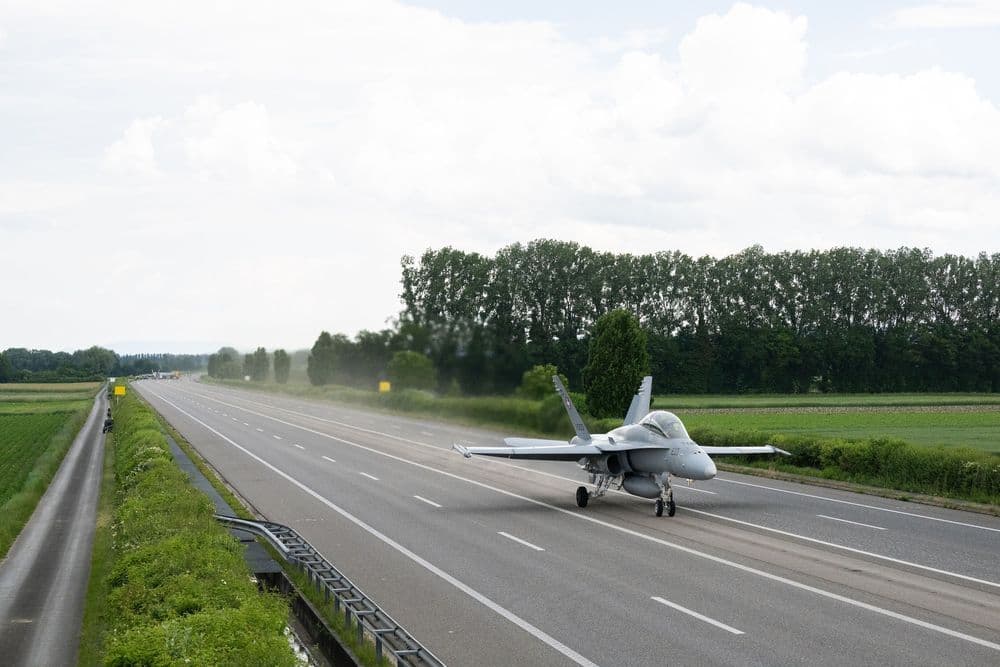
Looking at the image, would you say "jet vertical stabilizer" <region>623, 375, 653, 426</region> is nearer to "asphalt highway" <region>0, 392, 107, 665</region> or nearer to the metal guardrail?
the metal guardrail

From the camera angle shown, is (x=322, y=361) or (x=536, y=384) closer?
(x=536, y=384)

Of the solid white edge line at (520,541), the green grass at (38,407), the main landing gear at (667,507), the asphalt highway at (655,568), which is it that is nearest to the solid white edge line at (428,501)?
the asphalt highway at (655,568)

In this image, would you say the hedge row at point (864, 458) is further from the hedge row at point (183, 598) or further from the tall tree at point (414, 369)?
the hedge row at point (183, 598)

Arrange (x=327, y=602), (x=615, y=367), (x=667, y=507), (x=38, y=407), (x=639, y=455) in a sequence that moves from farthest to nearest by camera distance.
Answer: (x=38, y=407)
(x=615, y=367)
(x=639, y=455)
(x=667, y=507)
(x=327, y=602)

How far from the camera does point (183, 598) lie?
11.4 metres

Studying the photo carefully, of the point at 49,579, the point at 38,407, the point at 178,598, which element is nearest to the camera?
the point at 178,598

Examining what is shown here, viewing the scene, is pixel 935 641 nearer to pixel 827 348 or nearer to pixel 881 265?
pixel 827 348

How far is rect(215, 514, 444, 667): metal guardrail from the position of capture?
11.9m

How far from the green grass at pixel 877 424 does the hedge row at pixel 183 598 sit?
99.7 ft

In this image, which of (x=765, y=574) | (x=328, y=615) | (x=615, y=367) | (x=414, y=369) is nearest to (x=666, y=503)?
(x=765, y=574)

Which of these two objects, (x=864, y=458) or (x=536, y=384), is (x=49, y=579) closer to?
(x=864, y=458)

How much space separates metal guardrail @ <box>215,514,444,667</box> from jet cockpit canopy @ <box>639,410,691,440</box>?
10.7m

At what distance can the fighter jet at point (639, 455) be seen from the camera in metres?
24.7

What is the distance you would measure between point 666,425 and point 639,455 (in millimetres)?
1136
